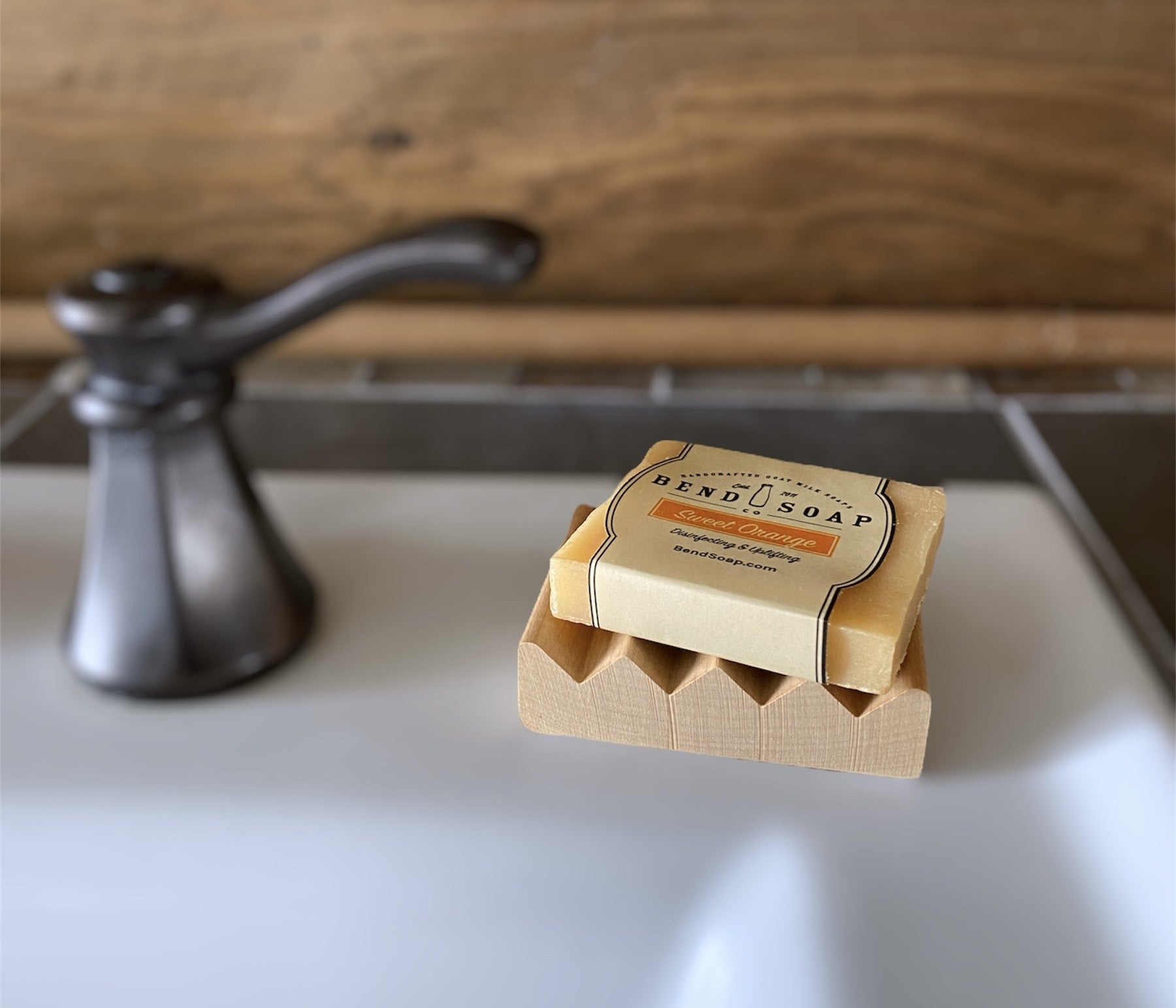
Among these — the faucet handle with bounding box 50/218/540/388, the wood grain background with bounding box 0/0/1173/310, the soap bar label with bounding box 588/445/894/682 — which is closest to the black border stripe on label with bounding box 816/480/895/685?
the soap bar label with bounding box 588/445/894/682

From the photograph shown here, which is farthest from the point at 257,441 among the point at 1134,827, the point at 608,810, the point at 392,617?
the point at 1134,827

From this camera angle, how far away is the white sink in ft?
1.04

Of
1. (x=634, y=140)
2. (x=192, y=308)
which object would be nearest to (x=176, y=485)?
(x=192, y=308)

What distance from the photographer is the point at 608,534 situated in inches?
11.9

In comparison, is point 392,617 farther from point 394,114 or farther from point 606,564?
point 394,114

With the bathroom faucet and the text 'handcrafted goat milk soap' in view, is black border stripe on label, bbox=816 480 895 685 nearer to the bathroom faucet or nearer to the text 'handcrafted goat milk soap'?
the text 'handcrafted goat milk soap'

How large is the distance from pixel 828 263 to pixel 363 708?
417mm

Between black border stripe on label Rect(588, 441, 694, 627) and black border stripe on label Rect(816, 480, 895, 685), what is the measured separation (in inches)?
2.3

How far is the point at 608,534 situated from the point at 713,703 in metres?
0.06

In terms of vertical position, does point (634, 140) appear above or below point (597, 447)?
above

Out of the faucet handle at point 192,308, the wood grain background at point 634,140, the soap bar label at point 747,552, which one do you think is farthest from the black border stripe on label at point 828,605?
the wood grain background at point 634,140

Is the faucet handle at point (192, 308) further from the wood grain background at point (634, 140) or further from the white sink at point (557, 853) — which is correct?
the wood grain background at point (634, 140)

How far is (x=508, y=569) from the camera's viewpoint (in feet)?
1.52

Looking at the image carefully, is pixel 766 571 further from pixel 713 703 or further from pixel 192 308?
pixel 192 308
